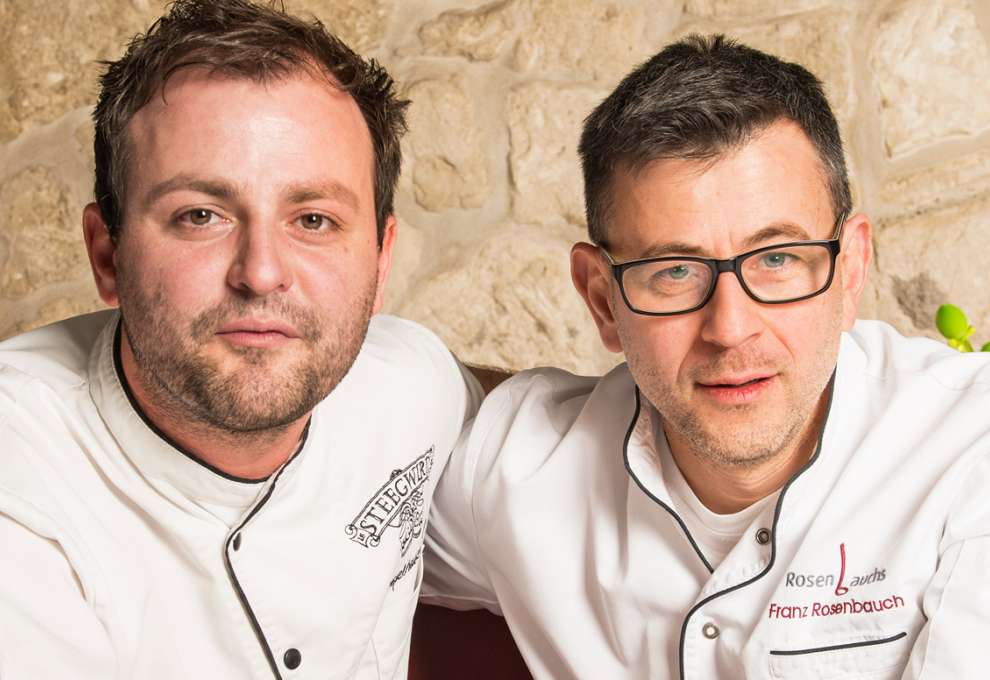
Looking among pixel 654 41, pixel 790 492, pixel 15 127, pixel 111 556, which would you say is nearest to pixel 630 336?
pixel 790 492

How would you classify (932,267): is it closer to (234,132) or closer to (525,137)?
(525,137)

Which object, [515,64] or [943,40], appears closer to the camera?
[943,40]

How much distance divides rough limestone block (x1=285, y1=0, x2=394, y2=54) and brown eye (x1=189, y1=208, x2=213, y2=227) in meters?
1.28

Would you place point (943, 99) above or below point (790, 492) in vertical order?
above

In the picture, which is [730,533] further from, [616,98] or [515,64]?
[515,64]

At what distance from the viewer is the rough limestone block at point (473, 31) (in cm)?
244

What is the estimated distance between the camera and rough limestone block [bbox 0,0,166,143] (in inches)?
97.6

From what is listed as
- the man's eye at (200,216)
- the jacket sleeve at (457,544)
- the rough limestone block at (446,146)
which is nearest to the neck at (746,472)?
the jacket sleeve at (457,544)

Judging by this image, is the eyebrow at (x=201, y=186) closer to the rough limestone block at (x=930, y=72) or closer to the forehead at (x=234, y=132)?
the forehead at (x=234, y=132)

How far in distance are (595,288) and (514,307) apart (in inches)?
41.9

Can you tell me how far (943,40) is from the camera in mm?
2275

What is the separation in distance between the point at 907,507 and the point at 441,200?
4.93 feet

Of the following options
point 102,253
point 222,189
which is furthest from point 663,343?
point 102,253

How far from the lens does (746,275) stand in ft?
4.18
